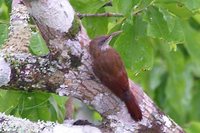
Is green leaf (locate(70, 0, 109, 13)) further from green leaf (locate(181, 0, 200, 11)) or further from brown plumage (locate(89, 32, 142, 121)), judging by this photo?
brown plumage (locate(89, 32, 142, 121))

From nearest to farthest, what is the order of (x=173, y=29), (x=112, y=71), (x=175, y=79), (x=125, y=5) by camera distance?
(x=112, y=71)
(x=125, y=5)
(x=173, y=29)
(x=175, y=79)

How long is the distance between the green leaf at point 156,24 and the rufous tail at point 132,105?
1.27ft

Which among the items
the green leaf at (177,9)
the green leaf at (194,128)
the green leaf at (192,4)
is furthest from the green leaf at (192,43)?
the green leaf at (192,4)

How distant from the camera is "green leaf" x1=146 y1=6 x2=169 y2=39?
1884 millimetres

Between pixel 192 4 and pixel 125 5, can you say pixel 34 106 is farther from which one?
pixel 192 4

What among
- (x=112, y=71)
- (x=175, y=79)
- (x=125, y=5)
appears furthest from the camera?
(x=175, y=79)

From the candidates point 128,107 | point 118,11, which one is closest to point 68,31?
point 128,107

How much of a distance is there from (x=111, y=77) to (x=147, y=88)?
1.84 meters

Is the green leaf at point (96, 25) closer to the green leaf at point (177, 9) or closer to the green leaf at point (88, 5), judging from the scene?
the green leaf at point (88, 5)

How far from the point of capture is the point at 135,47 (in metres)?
1.96

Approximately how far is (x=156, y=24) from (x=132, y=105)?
0.41m

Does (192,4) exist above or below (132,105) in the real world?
above

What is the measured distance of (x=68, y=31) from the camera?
155 centimetres

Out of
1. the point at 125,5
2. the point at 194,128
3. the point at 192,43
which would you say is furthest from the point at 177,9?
→ the point at 194,128
